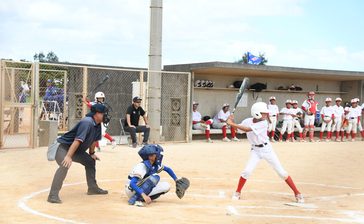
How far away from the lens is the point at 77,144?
8.27 metres

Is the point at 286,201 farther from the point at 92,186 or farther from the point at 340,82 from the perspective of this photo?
the point at 340,82

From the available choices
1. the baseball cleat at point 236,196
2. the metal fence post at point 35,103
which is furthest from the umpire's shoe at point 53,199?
the metal fence post at point 35,103

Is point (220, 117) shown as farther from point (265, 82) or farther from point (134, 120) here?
point (134, 120)

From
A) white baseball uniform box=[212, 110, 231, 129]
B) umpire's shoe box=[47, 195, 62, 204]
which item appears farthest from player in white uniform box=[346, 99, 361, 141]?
umpire's shoe box=[47, 195, 62, 204]

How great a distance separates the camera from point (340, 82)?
90.4 ft

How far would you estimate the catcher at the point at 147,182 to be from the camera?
8.32 m

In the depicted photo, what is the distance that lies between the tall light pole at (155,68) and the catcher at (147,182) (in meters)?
10.2

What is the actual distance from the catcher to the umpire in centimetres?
82

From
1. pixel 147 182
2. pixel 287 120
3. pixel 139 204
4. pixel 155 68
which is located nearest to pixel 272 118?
pixel 287 120

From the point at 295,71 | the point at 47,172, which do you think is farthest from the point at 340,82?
the point at 47,172

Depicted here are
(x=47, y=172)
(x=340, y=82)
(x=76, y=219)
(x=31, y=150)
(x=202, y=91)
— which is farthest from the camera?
(x=340, y=82)

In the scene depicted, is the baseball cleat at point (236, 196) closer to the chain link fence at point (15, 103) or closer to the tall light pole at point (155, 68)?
the chain link fence at point (15, 103)

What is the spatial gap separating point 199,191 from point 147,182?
1735 mm

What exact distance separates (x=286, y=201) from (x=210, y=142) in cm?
1131
